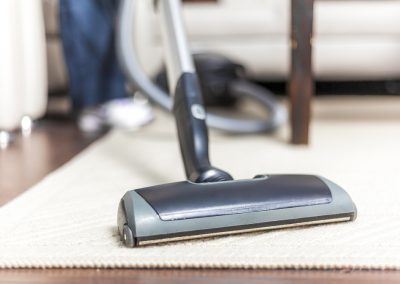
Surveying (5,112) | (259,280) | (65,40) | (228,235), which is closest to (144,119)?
Result: (65,40)

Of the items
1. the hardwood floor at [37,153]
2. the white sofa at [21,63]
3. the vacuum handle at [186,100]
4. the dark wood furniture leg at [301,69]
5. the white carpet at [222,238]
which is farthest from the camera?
the white sofa at [21,63]

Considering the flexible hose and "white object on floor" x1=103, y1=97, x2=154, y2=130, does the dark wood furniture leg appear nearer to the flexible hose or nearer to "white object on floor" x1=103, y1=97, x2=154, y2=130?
the flexible hose

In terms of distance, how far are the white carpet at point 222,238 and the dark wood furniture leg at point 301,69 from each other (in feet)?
0.19

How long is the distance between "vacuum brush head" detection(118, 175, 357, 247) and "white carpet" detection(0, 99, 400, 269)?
0.02 m

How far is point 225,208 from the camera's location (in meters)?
0.78

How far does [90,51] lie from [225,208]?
3.75 feet

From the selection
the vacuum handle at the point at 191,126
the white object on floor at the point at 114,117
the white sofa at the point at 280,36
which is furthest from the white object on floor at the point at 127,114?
the vacuum handle at the point at 191,126

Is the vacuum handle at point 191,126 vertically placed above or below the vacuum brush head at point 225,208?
above

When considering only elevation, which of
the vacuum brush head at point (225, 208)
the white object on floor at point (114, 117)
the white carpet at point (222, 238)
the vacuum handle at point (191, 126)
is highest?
the vacuum handle at point (191, 126)

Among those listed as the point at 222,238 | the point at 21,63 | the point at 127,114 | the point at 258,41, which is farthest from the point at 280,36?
the point at 222,238

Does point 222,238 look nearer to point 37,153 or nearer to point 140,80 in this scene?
point 37,153

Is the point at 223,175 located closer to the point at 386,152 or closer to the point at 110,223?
the point at 110,223

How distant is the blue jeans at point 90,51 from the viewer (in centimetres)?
175

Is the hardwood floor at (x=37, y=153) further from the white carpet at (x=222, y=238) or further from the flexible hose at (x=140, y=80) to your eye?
the flexible hose at (x=140, y=80)
